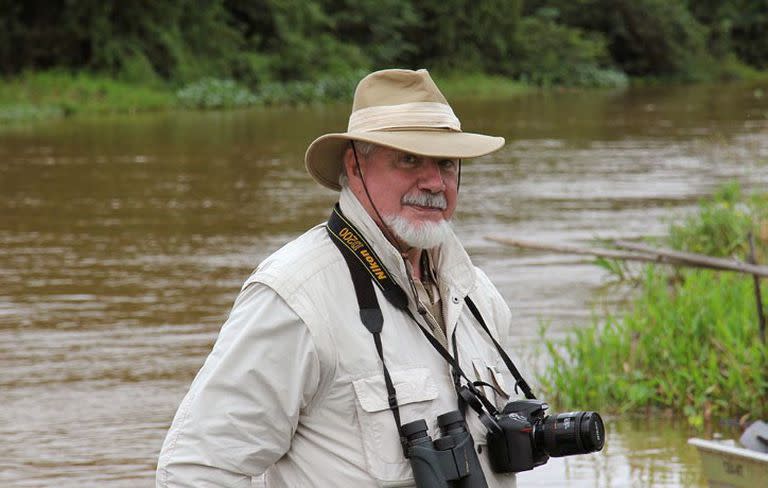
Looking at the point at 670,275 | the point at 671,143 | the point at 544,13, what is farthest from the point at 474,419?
the point at 544,13

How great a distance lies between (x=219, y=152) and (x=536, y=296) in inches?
458

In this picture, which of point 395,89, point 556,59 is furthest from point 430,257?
point 556,59

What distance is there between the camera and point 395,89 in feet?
9.83

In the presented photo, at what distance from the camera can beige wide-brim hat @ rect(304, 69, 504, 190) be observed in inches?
115

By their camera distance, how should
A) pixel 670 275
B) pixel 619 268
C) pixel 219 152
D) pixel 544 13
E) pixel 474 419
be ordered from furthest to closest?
pixel 544 13, pixel 219 152, pixel 619 268, pixel 670 275, pixel 474 419

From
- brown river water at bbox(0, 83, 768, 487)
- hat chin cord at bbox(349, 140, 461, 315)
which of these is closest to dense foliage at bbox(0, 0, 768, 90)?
brown river water at bbox(0, 83, 768, 487)

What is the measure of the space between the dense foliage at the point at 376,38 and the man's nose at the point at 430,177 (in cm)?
3270

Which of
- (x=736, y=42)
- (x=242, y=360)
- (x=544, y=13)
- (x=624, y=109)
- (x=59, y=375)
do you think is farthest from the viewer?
(x=736, y=42)

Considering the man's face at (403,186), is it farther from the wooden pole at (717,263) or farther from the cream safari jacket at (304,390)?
the wooden pole at (717,263)

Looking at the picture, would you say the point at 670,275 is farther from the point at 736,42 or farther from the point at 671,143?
the point at 736,42

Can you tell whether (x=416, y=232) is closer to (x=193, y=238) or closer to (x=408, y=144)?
(x=408, y=144)

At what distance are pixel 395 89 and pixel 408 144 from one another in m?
0.16

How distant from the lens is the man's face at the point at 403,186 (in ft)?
9.73

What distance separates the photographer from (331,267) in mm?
2854
